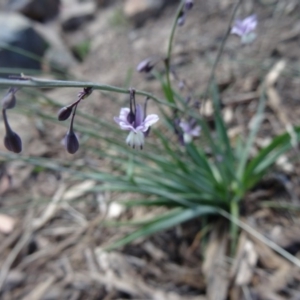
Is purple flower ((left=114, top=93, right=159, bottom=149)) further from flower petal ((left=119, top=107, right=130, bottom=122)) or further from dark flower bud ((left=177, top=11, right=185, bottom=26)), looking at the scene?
dark flower bud ((left=177, top=11, right=185, bottom=26))

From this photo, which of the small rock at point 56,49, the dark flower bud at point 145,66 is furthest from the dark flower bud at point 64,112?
the small rock at point 56,49

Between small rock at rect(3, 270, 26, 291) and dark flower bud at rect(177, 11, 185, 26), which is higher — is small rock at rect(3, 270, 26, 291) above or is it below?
below

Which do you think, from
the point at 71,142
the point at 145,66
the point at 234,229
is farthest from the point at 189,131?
the point at 71,142

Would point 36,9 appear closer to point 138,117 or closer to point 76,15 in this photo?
point 76,15

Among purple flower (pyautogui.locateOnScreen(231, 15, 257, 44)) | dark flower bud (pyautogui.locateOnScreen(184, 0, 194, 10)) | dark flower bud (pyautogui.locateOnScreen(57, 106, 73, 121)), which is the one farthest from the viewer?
purple flower (pyautogui.locateOnScreen(231, 15, 257, 44))

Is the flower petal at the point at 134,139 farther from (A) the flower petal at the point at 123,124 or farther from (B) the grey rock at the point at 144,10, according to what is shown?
(B) the grey rock at the point at 144,10

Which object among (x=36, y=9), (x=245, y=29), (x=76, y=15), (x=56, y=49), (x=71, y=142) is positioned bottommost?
(x=71, y=142)

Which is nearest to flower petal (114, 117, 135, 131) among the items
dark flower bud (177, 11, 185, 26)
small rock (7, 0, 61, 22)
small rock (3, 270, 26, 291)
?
dark flower bud (177, 11, 185, 26)
